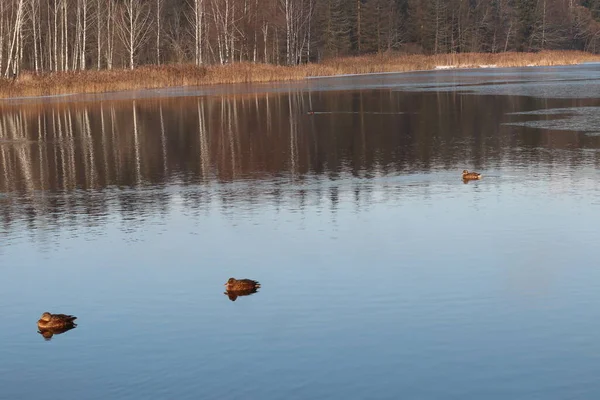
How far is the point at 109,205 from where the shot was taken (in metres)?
18.2

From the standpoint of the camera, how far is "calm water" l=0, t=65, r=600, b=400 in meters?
9.11

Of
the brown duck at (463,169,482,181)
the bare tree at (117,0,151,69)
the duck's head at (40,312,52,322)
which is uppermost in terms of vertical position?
the bare tree at (117,0,151,69)

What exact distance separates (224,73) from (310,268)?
50796 millimetres

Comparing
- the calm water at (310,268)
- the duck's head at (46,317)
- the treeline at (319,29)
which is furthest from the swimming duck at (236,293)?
the treeline at (319,29)

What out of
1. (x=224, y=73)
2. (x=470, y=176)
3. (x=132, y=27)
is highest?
A: (x=132, y=27)

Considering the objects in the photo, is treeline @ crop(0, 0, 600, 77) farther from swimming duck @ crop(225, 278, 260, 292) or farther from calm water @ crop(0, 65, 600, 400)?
swimming duck @ crop(225, 278, 260, 292)

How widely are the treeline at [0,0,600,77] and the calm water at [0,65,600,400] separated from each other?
49403 mm

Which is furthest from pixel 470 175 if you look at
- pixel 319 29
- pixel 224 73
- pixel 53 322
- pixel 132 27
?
pixel 319 29

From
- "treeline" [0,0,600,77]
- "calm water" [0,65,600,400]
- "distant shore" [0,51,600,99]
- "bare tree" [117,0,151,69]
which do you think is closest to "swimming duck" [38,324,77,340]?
"calm water" [0,65,600,400]

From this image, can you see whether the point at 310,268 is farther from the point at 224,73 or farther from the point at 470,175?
the point at 224,73

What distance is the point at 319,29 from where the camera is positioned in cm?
9700

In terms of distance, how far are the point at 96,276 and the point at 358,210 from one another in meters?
5.34

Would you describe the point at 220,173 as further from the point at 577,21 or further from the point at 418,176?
the point at 577,21

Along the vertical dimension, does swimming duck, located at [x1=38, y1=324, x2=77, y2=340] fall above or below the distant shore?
below
